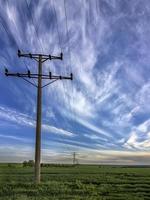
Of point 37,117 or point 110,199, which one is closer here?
point 110,199

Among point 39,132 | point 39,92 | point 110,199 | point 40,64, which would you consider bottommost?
point 110,199

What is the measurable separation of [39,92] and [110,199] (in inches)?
538

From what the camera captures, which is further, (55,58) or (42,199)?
(55,58)

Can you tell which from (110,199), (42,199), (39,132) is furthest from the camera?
(39,132)

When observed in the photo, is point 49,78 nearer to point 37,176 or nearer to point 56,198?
point 37,176

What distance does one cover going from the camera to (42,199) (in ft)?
71.2

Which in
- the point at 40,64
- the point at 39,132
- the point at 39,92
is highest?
the point at 40,64

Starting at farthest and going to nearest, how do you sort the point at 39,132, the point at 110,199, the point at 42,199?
the point at 39,132
the point at 110,199
the point at 42,199

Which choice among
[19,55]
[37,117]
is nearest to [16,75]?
[19,55]

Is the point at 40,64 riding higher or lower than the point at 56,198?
higher

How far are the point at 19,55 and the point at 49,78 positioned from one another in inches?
130

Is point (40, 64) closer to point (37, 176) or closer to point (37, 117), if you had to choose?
point (37, 117)

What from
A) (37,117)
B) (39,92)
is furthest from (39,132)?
(39,92)

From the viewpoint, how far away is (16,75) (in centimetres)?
3359
